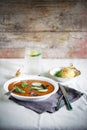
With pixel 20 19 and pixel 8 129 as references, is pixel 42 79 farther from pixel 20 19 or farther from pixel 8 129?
pixel 20 19

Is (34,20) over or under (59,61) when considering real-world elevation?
over

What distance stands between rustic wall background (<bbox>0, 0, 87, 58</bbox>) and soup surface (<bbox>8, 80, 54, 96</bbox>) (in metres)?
0.75

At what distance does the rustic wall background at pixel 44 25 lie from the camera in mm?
2057

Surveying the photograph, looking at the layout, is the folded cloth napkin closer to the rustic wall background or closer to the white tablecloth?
the white tablecloth

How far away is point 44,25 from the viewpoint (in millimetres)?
2090

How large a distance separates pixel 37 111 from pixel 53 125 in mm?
102

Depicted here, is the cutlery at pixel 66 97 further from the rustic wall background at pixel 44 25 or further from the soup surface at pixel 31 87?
the rustic wall background at pixel 44 25

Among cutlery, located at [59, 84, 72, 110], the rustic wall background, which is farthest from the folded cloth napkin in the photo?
the rustic wall background

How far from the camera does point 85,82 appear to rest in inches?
57.9

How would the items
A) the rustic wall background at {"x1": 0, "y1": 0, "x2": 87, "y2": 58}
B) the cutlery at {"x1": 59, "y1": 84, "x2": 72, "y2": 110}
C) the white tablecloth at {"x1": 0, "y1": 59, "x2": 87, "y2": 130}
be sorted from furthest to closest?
1. the rustic wall background at {"x1": 0, "y1": 0, "x2": 87, "y2": 58}
2. the cutlery at {"x1": 59, "y1": 84, "x2": 72, "y2": 110}
3. the white tablecloth at {"x1": 0, "y1": 59, "x2": 87, "y2": 130}

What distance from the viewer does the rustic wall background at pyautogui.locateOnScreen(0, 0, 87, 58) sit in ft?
6.75

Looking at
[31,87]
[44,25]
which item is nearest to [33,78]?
[31,87]

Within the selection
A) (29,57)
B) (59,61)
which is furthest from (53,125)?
(59,61)

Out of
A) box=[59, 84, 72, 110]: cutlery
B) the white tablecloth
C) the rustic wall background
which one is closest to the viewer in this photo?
the white tablecloth
